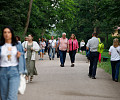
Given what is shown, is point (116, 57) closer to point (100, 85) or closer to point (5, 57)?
point (100, 85)

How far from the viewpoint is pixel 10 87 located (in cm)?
591

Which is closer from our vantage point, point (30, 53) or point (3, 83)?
point (3, 83)

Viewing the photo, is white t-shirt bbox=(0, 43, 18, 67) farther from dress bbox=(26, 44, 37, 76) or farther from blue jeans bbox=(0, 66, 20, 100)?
dress bbox=(26, 44, 37, 76)

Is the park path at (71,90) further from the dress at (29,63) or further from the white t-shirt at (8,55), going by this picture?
the white t-shirt at (8,55)

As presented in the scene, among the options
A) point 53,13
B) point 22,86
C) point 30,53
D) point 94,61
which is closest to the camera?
point 22,86

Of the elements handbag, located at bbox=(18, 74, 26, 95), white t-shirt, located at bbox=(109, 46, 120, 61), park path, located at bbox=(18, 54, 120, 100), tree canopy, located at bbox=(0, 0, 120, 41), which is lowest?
park path, located at bbox=(18, 54, 120, 100)

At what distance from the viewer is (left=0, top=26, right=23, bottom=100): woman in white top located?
595 cm

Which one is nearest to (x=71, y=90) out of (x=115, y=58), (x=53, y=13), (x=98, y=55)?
(x=115, y=58)

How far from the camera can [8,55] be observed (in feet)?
19.7

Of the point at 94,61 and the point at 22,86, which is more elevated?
the point at 94,61

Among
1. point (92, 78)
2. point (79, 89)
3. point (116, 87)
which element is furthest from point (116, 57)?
A: point (79, 89)

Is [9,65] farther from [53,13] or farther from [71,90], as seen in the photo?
[53,13]

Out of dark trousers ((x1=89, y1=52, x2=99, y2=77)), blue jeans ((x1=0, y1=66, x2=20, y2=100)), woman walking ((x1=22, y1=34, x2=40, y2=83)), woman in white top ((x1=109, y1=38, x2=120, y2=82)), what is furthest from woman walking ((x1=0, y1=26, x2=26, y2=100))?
dark trousers ((x1=89, y1=52, x2=99, y2=77))

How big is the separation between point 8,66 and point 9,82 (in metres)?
0.28
